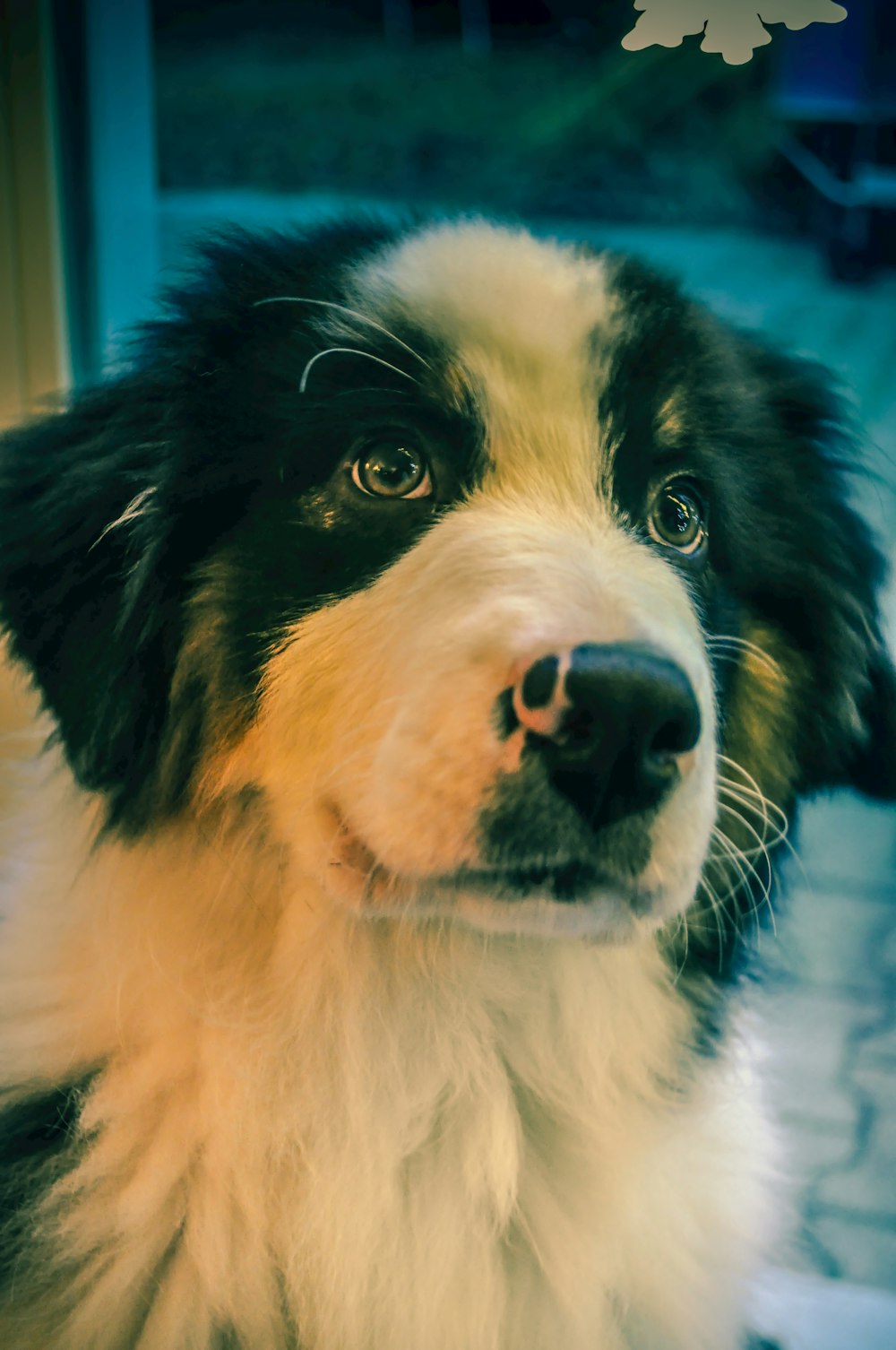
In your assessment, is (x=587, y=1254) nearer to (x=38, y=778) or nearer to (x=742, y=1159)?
(x=742, y=1159)

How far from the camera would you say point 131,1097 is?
1.08 metres

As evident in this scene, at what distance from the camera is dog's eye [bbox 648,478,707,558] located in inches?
45.7

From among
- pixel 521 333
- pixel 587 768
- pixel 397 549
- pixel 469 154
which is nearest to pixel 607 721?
pixel 587 768

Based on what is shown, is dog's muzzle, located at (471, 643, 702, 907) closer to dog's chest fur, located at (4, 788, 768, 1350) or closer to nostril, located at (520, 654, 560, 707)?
nostril, located at (520, 654, 560, 707)

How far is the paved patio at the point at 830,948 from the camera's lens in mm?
1230

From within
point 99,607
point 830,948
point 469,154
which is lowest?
point 830,948

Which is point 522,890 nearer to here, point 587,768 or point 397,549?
point 587,768

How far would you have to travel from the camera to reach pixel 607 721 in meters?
0.81

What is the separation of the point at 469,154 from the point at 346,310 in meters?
0.27

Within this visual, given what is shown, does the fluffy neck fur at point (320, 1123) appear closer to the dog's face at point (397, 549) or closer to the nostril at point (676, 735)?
the dog's face at point (397, 549)

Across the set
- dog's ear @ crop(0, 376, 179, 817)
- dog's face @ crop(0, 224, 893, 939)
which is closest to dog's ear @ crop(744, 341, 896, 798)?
dog's face @ crop(0, 224, 893, 939)

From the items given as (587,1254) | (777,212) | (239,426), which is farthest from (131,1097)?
(777,212)

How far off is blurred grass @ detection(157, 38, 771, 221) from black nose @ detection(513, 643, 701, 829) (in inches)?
23.8

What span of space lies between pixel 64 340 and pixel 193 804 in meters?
0.65
